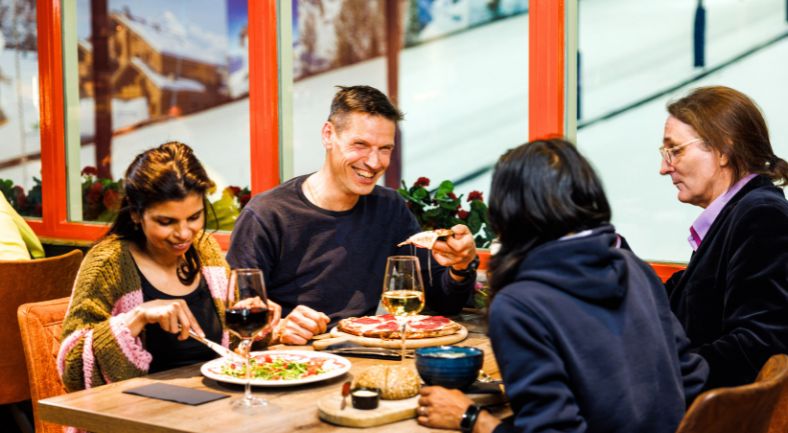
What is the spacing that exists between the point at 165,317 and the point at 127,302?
0.92 ft

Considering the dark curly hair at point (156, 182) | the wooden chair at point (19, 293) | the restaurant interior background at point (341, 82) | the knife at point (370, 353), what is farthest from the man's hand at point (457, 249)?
the wooden chair at point (19, 293)

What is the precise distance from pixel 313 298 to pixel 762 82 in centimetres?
669

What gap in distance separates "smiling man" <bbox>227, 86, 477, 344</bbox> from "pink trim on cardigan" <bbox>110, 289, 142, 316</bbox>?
54 centimetres

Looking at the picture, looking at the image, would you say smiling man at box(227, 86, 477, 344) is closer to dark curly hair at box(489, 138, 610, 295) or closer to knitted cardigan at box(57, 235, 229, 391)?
knitted cardigan at box(57, 235, 229, 391)

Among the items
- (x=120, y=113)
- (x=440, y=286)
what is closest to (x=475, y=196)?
(x=440, y=286)

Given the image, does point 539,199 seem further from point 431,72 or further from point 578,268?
point 431,72

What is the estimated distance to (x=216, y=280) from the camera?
2.60 metres

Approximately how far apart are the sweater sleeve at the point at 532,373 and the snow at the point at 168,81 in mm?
7897

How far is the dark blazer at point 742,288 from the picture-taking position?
2.32m

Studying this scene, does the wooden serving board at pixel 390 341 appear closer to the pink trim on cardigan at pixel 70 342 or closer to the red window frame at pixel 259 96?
the pink trim on cardigan at pixel 70 342

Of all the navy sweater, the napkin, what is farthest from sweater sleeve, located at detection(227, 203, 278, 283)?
the napkin

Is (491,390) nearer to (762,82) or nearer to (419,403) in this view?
(419,403)

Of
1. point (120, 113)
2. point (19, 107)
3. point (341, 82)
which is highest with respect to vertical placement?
point (341, 82)

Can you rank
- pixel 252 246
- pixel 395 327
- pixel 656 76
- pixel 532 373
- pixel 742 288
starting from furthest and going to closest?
pixel 656 76 → pixel 252 246 → pixel 395 327 → pixel 742 288 → pixel 532 373
